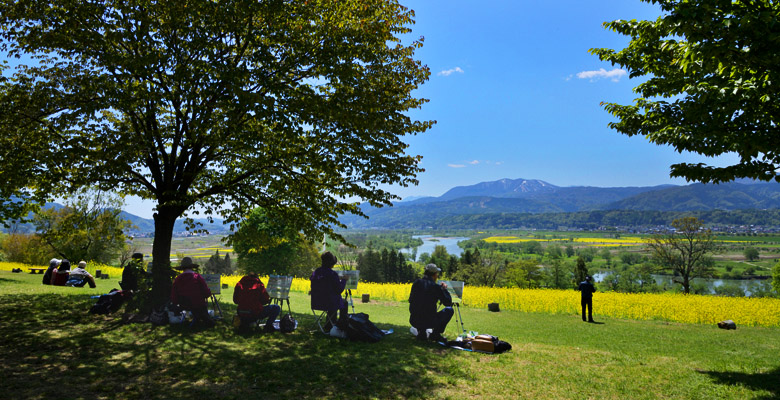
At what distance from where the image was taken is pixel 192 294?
313 inches

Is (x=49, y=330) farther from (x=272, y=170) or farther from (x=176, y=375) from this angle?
(x=272, y=170)

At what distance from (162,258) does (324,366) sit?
6181 millimetres

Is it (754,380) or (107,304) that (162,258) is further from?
(754,380)

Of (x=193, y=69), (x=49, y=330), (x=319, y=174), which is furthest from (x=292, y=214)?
(x=49, y=330)

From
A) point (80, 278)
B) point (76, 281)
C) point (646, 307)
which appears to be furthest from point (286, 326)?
point (646, 307)

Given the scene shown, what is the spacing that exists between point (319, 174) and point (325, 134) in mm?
1502

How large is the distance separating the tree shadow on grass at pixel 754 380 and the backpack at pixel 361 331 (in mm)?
5652

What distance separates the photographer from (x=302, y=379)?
5109 mm

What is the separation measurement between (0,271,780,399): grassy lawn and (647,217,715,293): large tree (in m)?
38.9

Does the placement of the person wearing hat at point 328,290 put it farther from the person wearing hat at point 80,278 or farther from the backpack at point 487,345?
the person wearing hat at point 80,278

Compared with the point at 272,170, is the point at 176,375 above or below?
below

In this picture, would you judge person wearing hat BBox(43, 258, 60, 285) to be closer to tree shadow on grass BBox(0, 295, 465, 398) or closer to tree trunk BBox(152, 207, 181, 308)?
tree shadow on grass BBox(0, 295, 465, 398)

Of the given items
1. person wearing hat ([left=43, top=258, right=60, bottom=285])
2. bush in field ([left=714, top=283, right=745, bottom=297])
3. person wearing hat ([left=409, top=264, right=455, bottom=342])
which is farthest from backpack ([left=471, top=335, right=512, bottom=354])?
bush in field ([left=714, top=283, right=745, bottom=297])

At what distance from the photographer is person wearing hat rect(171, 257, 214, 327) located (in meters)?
7.88
